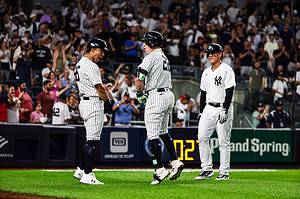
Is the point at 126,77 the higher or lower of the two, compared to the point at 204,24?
lower

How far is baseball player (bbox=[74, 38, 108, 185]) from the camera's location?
13.2m

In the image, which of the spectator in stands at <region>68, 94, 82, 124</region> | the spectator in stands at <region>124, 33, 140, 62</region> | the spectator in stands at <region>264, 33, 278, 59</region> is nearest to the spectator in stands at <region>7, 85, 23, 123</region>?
the spectator in stands at <region>68, 94, 82, 124</region>

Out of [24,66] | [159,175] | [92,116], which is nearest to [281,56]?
[24,66]

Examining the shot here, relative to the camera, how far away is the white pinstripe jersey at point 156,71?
13406 millimetres

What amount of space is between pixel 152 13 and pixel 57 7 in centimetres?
353

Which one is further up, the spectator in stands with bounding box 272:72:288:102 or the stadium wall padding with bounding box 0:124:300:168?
the spectator in stands with bounding box 272:72:288:102

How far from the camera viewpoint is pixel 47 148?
1931 centimetres

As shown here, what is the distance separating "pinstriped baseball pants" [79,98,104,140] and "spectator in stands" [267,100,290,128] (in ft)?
37.1

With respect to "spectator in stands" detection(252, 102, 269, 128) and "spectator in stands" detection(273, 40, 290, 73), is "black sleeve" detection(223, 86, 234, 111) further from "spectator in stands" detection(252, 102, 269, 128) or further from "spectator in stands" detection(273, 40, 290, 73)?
"spectator in stands" detection(273, 40, 290, 73)

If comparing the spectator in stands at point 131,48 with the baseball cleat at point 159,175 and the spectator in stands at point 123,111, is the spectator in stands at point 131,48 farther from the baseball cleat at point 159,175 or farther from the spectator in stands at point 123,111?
the baseball cleat at point 159,175

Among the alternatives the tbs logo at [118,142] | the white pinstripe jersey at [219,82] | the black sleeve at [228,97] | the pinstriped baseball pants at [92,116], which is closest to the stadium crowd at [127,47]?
the tbs logo at [118,142]

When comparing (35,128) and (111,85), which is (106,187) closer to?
(35,128)

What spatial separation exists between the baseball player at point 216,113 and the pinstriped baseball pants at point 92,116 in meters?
2.24

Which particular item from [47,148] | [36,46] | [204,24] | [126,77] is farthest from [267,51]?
[47,148]
